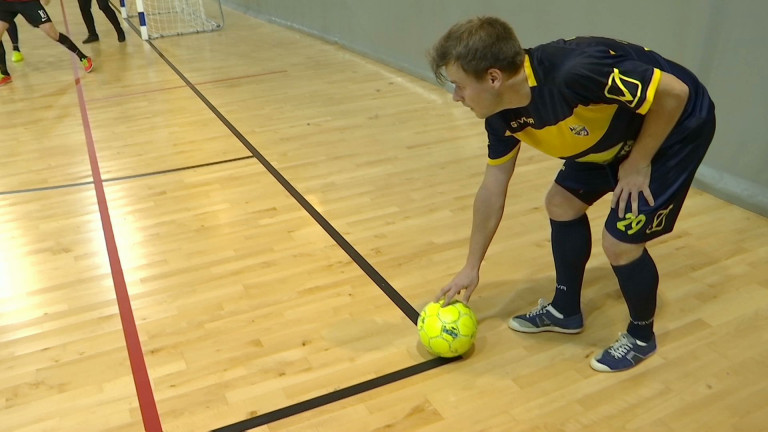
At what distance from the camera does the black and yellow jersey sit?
5.18 ft

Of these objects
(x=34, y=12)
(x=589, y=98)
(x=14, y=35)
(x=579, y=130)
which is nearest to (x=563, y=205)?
(x=579, y=130)

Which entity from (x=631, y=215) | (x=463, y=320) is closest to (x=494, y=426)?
(x=463, y=320)

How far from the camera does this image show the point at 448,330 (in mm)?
2020

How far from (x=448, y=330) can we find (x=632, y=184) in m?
0.69

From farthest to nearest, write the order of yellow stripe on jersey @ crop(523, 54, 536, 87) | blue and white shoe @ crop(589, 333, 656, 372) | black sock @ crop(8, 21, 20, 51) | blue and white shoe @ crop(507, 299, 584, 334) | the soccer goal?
1. the soccer goal
2. black sock @ crop(8, 21, 20, 51)
3. blue and white shoe @ crop(507, 299, 584, 334)
4. blue and white shoe @ crop(589, 333, 656, 372)
5. yellow stripe on jersey @ crop(523, 54, 536, 87)

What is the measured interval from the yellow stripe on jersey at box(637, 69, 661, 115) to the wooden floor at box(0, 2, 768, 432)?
0.84 m

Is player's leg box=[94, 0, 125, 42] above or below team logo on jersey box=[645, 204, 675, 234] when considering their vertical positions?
below

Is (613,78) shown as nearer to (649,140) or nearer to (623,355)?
(649,140)

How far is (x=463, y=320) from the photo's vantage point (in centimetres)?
204

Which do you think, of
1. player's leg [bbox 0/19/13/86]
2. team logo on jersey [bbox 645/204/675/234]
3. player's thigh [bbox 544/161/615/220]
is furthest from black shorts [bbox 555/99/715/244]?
player's leg [bbox 0/19/13/86]

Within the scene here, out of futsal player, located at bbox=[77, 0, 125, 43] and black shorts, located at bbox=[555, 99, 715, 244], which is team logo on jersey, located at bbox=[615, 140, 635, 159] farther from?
futsal player, located at bbox=[77, 0, 125, 43]

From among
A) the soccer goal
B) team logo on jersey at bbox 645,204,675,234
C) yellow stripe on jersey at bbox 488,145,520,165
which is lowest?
the soccer goal

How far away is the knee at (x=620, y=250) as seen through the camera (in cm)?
182

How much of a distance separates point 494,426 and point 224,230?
1.71 meters
